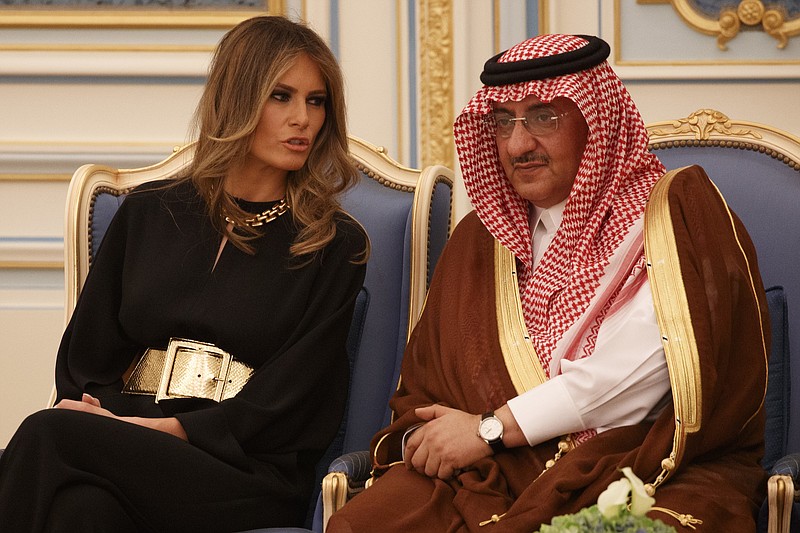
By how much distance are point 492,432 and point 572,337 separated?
26cm

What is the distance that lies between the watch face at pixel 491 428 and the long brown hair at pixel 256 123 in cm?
61

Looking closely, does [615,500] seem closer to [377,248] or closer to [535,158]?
[535,158]

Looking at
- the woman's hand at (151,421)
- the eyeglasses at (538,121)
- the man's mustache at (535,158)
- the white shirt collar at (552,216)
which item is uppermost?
the eyeglasses at (538,121)

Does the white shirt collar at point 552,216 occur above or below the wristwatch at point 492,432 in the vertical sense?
above

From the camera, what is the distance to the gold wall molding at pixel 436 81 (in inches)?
137

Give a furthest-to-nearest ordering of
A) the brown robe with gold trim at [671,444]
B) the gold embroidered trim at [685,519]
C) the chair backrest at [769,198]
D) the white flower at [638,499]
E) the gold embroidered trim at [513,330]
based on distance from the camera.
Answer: the chair backrest at [769,198]
the gold embroidered trim at [513,330]
the brown robe with gold trim at [671,444]
the gold embroidered trim at [685,519]
the white flower at [638,499]

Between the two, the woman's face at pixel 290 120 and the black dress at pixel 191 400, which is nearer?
the black dress at pixel 191 400

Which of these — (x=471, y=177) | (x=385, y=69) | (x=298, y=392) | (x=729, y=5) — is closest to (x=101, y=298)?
(x=298, y=392)

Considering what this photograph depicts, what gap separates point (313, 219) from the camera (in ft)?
8.64

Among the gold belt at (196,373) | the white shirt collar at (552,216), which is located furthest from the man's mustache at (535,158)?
the gold belt at (196,373)

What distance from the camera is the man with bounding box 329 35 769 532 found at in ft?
6.72

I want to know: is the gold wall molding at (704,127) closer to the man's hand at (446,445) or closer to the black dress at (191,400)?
the black dress at (191,400)

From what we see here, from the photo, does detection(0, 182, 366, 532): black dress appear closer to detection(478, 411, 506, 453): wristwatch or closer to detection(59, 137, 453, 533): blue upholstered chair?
detection(59, 137, 453, 533): blue upholstered chair

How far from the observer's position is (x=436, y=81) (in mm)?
3498
